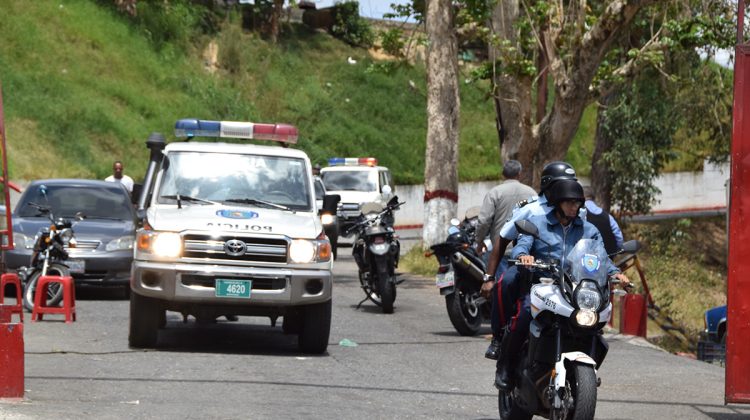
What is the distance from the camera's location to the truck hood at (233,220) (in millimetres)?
12914

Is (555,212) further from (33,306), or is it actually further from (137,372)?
(33,306)

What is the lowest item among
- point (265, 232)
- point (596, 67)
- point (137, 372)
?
point (137, 372)

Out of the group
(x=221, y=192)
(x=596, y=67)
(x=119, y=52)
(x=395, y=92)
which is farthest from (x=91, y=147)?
(x=221, y=192)

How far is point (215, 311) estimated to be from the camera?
42.9 feet

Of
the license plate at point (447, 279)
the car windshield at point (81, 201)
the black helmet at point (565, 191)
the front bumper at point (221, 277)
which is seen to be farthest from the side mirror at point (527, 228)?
the car windshield at point (81, 201)

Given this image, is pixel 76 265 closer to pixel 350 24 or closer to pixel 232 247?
pixel 232 247

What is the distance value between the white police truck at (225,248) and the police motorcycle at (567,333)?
434 cm

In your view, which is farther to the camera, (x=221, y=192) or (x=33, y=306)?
(x=33, y=306)

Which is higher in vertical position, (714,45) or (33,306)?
(714,45)

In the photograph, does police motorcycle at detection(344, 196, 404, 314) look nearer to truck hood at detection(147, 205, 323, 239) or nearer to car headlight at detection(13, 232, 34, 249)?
truck hood at detection(147, 205, 323, 239)

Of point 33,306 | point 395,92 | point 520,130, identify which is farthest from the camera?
point 395,92

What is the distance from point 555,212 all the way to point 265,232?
14.5ft

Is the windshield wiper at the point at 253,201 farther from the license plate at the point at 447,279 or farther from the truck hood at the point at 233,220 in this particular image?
the license plate at the point at 447,279

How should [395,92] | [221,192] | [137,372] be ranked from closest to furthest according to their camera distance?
[137,372]
[221,192]
[395,92]
